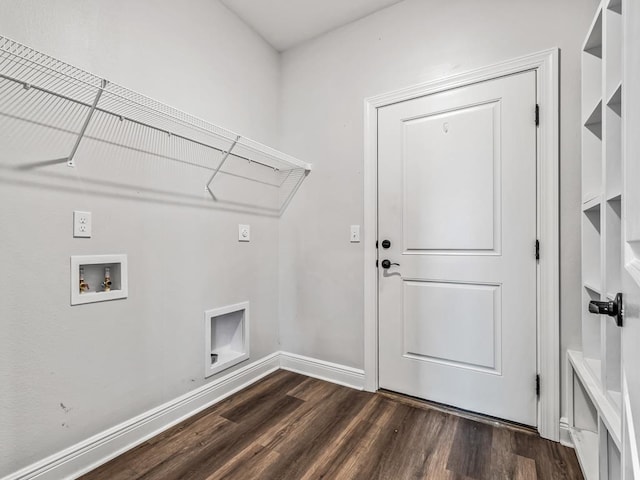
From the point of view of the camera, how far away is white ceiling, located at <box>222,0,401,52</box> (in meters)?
2.06

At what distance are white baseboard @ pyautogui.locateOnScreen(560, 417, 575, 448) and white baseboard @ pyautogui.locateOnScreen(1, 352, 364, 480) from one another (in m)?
1.08

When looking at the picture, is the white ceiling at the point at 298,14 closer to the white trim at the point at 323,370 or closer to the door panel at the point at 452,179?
the door panel at the point at 452,179

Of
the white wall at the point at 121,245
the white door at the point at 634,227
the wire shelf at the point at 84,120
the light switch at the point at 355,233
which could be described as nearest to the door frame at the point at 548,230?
the light switch at the point at 355,233

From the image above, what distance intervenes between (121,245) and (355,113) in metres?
1.67

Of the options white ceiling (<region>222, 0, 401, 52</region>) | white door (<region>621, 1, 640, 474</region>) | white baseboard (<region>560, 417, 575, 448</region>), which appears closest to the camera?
white door (<region>621, 1, 640, 474</region>)

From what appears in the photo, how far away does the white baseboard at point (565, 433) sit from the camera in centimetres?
153

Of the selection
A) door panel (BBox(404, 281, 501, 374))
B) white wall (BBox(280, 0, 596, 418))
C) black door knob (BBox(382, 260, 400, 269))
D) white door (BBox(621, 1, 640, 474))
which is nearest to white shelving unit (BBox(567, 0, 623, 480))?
white wall (BBox(280, 0, 596, 418))

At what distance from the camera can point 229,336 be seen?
222cm

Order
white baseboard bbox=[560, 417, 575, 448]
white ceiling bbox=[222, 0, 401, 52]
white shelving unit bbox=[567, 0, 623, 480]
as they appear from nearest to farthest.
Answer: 1. white shelving unit bbox=[567, 0, 623, 480]
2. white baseboard bbox=[560, 417, 575, 448]
3. white ceiling bbox=[222, 0, 401, 52]

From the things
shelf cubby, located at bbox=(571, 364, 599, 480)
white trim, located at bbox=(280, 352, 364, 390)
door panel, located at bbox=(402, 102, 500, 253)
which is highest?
door panel, located at bbox=(402, 102, 500, 253)

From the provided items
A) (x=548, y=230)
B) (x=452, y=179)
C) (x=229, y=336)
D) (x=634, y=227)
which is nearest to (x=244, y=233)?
(x=229, y=336)

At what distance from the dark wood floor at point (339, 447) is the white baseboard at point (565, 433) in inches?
1.8

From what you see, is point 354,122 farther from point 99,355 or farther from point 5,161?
point 99,355

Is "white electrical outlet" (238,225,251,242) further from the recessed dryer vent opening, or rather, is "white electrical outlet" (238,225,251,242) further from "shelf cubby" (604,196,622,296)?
"shelf cubby" (604,196,622,296)
